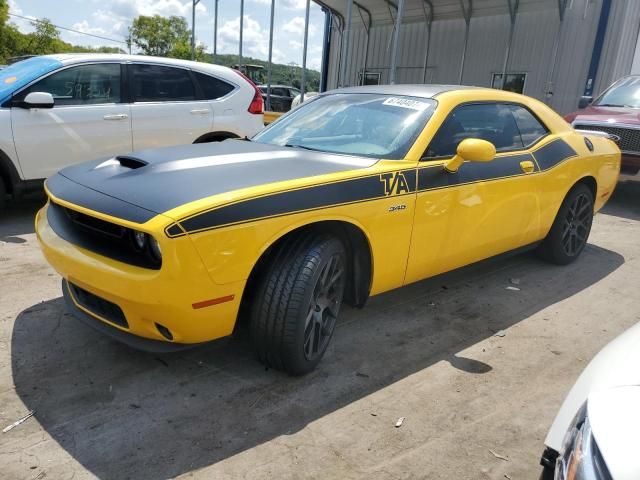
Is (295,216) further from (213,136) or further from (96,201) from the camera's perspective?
(213,136)

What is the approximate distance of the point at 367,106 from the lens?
360 centimetres

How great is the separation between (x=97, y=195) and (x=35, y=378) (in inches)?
38.5

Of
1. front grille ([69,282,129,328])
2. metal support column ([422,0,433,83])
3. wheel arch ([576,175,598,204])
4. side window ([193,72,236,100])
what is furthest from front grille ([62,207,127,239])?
metal support column ([422,0,433,83])

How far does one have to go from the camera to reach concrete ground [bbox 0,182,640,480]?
2189mm

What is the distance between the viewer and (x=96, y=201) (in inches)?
97.1

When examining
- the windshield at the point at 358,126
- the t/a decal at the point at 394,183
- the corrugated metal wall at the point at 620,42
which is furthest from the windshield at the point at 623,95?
the t/a decal at the point at 394,183

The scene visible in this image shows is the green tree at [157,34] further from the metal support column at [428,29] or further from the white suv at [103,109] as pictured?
the white suv at [103,109]

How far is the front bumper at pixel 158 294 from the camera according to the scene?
222 cm

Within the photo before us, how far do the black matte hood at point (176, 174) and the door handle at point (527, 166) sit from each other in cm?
146

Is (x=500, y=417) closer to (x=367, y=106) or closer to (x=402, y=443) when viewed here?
(x=402, y=443)

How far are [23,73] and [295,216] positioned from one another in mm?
4203

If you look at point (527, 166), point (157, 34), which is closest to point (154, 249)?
point (527, 166)

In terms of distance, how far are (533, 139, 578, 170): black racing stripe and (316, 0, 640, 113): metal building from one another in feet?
21.2

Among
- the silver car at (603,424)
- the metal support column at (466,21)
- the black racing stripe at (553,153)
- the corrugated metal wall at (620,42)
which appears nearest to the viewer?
the silver car at (603,424)
